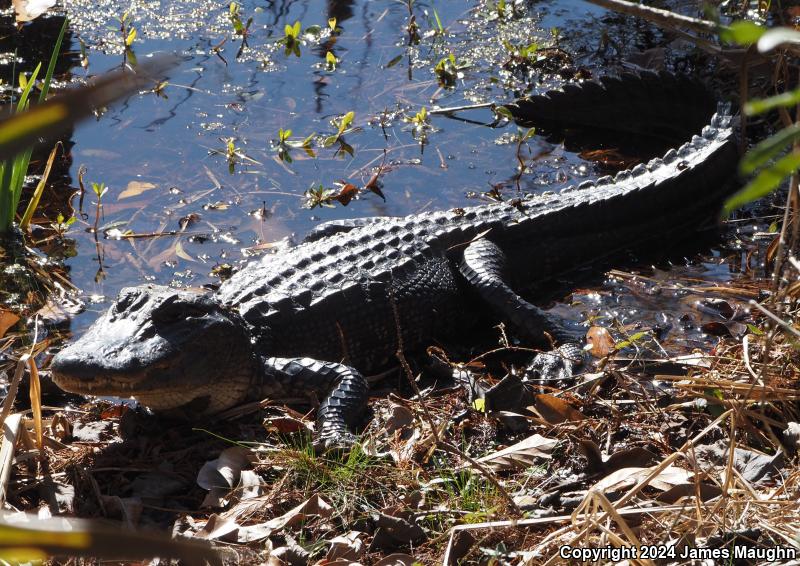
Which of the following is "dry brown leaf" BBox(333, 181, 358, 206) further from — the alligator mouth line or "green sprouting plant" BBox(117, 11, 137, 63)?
the alligator mouth line

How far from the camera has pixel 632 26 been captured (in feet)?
26.4

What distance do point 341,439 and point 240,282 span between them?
1.26 m

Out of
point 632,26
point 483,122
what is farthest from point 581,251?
point 632,26

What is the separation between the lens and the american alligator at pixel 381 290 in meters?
3.57

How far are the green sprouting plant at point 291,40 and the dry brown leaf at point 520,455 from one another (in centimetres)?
525

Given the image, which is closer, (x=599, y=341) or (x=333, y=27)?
(x=599, y=341)

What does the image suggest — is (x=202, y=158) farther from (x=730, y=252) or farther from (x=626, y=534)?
(x=626, y=534)

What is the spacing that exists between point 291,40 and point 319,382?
14.9ft

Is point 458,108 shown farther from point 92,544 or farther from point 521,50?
point 92,544

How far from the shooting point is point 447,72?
731cm

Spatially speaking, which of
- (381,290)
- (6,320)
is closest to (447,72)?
(381,290)

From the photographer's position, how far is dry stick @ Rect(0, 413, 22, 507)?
2.88 meters

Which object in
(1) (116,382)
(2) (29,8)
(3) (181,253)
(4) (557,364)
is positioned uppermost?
(2) (29,8)

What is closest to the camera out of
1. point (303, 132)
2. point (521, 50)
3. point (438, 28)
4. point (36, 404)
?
point (36, 404)
